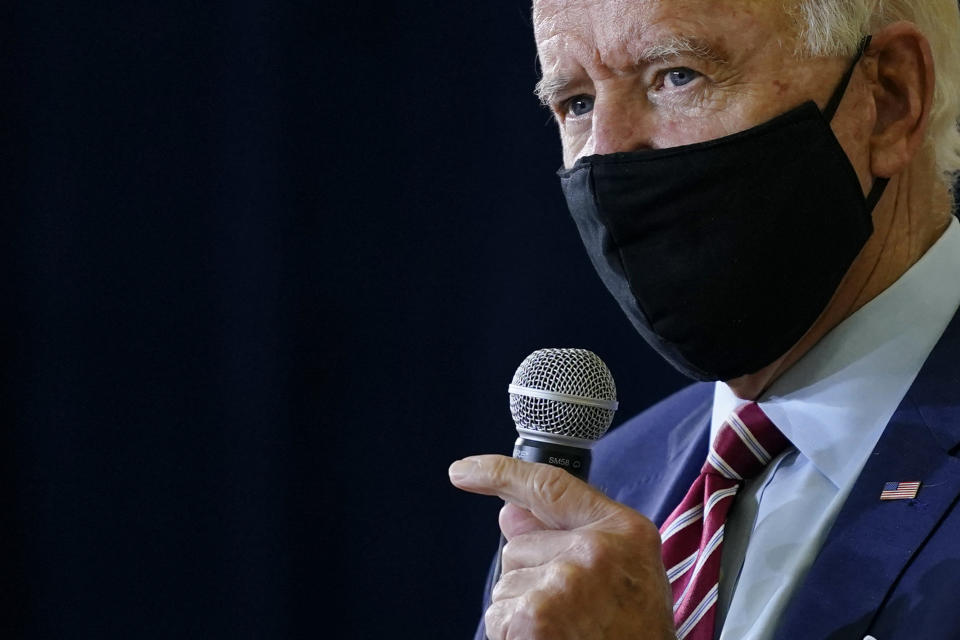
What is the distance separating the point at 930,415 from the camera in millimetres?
1689

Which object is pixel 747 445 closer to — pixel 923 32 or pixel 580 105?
pixel 580 105

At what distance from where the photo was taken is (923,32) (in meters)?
1.83

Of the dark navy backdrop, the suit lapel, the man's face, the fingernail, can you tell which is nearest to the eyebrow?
the man's face

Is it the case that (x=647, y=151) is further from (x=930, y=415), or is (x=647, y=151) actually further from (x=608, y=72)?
(x=930, y=415)

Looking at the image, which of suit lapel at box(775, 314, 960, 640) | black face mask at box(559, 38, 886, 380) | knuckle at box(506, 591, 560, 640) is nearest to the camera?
knuckle at box(506, 591, 560, 640)

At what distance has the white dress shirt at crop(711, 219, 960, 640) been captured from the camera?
1.72 m

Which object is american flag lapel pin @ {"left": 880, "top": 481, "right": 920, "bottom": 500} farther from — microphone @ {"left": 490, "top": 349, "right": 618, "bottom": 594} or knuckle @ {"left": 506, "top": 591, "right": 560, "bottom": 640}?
knuckle @ {"left": 506, "top": 591, "right": 560, "bottom": 640}

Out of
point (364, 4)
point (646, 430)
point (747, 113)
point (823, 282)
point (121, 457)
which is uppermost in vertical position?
point (364, 4)

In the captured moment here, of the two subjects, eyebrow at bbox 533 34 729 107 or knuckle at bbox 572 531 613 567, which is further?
eyebrow at bbox 533 34 729 107

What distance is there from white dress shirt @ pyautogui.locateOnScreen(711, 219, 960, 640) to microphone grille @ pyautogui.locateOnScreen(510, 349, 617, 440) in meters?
0.42

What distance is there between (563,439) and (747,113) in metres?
0.61

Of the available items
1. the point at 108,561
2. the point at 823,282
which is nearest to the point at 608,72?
the point at 823,282

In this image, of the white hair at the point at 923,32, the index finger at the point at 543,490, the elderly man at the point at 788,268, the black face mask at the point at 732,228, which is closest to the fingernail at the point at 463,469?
the index finger at the point at 543,490

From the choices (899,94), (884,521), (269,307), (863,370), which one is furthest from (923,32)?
(269,307)
